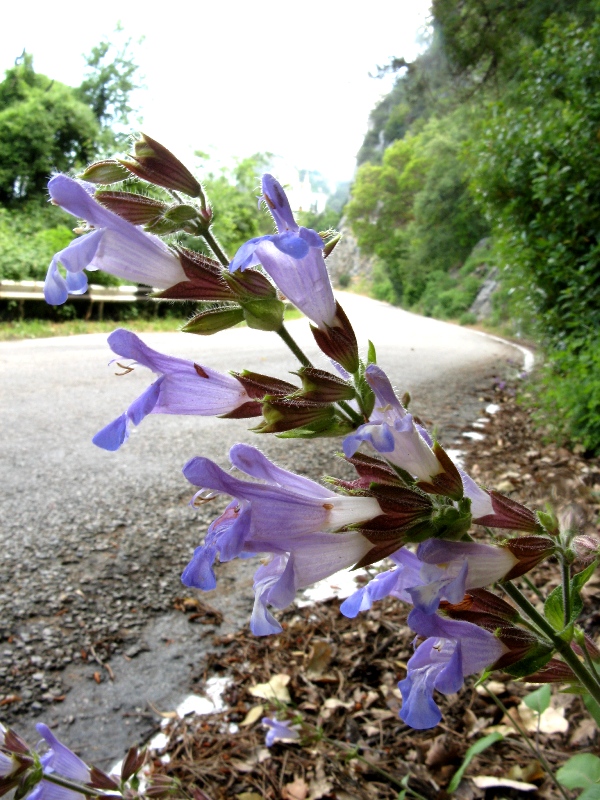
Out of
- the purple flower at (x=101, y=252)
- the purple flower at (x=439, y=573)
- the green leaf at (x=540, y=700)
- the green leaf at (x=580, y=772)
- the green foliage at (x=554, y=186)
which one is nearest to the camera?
the purple flower at (x=439, y=573)

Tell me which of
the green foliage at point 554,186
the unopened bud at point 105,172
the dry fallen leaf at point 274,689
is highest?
the green foliage at point 554,186

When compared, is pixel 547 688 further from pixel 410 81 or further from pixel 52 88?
pixel 52 88

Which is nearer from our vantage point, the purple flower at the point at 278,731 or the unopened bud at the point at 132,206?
the unopened bud at the point at 132,206

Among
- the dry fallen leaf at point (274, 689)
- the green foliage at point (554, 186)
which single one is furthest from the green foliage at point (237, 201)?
the dry fallen leaf at point (274, 689)

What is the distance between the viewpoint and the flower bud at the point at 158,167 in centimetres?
89

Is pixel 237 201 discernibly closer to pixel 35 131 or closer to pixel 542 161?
pixel 35 131

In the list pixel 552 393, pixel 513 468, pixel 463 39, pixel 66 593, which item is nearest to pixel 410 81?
pixel 463 39

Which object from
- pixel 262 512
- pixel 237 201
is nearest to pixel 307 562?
pixel 262 512

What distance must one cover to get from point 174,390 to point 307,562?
312mm

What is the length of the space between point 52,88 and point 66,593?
21.9m

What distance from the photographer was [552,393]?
4688 mm

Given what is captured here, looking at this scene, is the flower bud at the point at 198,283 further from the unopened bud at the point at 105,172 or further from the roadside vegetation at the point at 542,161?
the roadside vegetation at the point at 542,161

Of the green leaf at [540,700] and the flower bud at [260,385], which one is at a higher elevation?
the flower bud at [260,385]

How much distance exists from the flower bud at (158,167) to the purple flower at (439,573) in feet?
2.05
